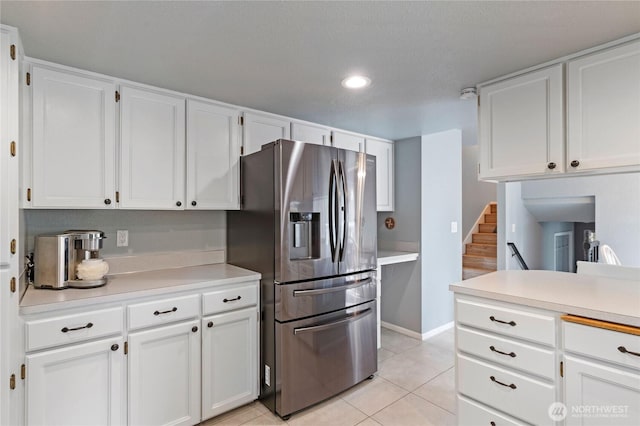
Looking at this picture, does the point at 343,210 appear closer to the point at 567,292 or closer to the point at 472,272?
the point at 567,292

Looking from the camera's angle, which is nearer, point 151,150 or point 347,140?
point 151,150

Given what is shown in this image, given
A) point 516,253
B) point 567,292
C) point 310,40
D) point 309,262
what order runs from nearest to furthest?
point 310,40 → point 567,292 → point 309,262 → point 516,253

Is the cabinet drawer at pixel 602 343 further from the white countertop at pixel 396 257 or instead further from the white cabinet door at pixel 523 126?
the white countertop at pixel 396 257

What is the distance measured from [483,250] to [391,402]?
4412 millimetres

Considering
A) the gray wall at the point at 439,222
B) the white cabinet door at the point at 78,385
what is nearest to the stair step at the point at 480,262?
the gray wall at the point at 439,222

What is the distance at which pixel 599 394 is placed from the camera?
1406mm

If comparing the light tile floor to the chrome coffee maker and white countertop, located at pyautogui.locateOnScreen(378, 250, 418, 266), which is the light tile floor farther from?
the chrome coffee maker

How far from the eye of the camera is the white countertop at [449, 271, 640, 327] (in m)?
1.43

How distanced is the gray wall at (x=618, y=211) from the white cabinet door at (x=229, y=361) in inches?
140

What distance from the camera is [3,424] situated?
4.63ft

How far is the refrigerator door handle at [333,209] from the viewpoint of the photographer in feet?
7.67

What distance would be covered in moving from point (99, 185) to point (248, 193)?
→ 923 mm

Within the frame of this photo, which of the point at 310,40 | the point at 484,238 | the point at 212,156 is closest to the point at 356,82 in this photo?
the point at 310,40

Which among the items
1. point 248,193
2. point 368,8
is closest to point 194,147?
point 248,193
